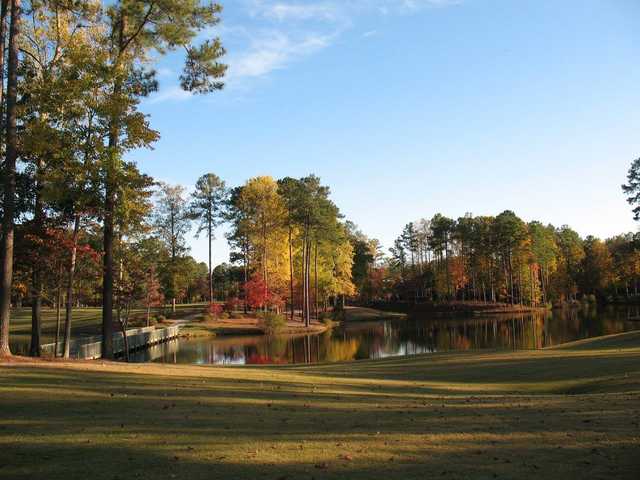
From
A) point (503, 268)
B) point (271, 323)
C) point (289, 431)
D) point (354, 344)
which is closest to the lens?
point (289, 431)

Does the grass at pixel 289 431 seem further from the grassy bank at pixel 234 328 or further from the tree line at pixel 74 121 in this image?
the grassy bank at pixel 234 328

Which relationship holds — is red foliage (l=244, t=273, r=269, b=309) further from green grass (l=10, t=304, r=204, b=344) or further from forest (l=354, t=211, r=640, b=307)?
forest (l=354, t=211, r=640, b=307)

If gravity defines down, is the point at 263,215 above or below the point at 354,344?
above

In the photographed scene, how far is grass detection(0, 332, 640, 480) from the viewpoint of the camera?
20.4ft

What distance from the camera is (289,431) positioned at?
8.07m

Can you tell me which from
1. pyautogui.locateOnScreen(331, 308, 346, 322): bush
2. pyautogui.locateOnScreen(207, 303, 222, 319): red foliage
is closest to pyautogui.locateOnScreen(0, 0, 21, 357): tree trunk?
pyautogui.locateOnScreen(207, 303, 222, 319): red foliage

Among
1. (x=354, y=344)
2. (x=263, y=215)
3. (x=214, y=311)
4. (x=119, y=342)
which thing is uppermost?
(x=263, y=215)

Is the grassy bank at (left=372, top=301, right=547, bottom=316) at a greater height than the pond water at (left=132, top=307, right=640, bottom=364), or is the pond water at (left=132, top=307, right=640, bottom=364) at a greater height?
the grassy bank at (left=372, top=301, right=547, bottom=316)

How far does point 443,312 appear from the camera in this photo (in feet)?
289

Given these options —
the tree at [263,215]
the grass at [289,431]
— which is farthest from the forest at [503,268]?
the grass at [289,431]

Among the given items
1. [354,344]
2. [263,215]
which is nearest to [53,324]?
[263,215]

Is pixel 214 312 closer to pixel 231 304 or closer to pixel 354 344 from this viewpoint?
pixel 231 304

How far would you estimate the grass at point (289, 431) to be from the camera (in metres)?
6.22

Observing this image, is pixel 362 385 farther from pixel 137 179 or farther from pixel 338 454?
pixel 137 179
